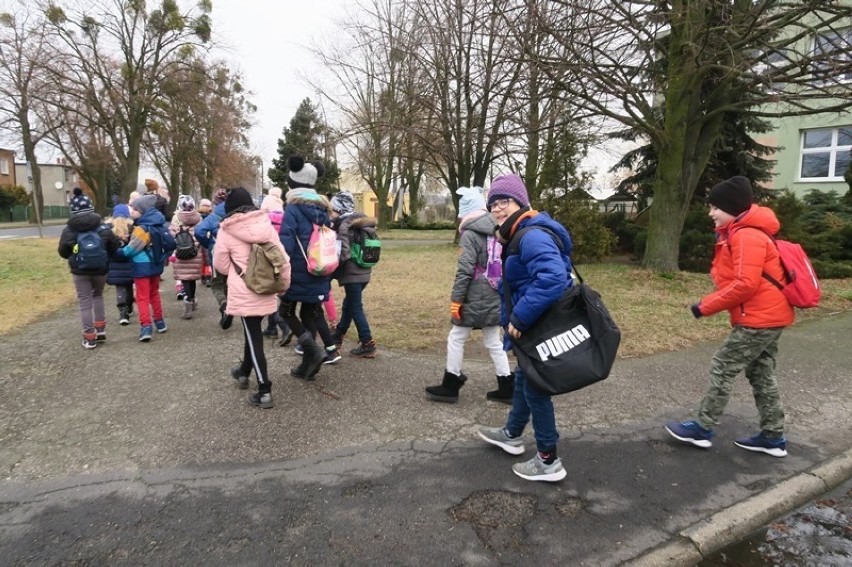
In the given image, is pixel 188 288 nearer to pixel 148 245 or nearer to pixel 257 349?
pixel 148 245

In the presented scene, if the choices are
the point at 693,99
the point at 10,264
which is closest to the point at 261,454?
the point at 693,99

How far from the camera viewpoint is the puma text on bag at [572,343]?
A: 2922 millimetres

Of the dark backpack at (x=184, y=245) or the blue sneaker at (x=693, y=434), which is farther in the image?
the dark backpack at (x=184, y=245)

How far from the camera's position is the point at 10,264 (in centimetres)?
1360

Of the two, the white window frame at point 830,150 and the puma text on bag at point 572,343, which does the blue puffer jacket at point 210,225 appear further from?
the white window frame at point 830,150

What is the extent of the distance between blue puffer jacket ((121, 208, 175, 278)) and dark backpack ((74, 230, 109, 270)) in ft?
0.87

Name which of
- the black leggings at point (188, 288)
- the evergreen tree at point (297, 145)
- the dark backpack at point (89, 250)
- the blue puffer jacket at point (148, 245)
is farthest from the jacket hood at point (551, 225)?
the evergreen tree at point (297, 145)

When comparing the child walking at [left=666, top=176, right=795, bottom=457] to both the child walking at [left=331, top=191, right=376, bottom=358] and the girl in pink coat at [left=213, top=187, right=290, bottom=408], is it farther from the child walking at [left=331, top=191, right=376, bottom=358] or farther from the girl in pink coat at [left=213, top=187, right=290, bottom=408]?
the girl in pink coat at [left=213, top=187, right=290, bottom=408]

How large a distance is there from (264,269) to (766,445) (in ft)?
13.1

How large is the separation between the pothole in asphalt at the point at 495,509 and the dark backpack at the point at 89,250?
5.11m

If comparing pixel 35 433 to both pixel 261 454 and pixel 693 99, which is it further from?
pixel 693 99

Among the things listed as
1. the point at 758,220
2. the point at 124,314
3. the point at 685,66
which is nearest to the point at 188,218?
the point at 124,314

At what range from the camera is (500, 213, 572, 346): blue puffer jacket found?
115 inches

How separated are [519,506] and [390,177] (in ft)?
111
